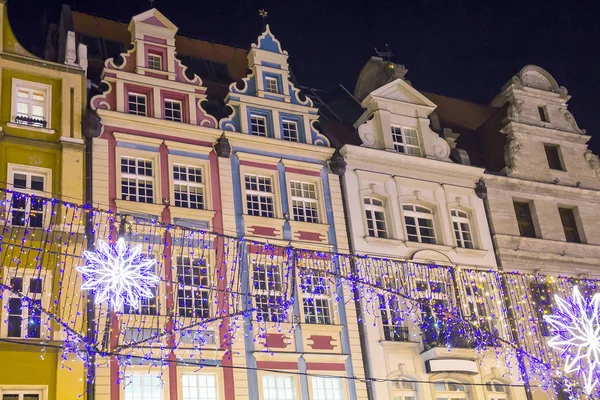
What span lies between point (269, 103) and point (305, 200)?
3123mm

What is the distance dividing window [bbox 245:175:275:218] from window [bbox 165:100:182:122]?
2.58 meters

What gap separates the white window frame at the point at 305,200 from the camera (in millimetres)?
23719

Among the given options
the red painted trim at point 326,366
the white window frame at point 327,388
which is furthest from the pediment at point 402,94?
the white window frame at point 327,388

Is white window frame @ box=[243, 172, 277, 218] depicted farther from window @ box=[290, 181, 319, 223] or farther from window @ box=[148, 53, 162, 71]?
window @ box=[148, 53, 162, 71]

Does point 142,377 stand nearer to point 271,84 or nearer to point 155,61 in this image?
point 155,61

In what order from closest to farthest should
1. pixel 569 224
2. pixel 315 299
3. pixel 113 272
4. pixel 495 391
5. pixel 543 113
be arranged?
1. pixel 113 272
2. pixel 315 299
3. pixel 495 391
4. pixel 569 224
5. pixel 543 113

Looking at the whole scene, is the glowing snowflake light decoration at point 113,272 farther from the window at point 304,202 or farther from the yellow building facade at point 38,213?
the window at point 304,202

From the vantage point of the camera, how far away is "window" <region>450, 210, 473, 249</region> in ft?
85.1

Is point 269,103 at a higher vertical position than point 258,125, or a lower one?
higher

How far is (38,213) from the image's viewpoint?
65.7ft

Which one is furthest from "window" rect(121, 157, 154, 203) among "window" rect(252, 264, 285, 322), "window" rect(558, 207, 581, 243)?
"window" rect(558, 207, 581, 243)

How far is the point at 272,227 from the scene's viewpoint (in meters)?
22.8

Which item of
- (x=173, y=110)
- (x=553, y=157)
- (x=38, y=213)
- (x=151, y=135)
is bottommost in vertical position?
(x=38, y=213)

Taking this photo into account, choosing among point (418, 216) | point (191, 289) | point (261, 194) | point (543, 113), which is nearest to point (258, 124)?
point (261, 194)
